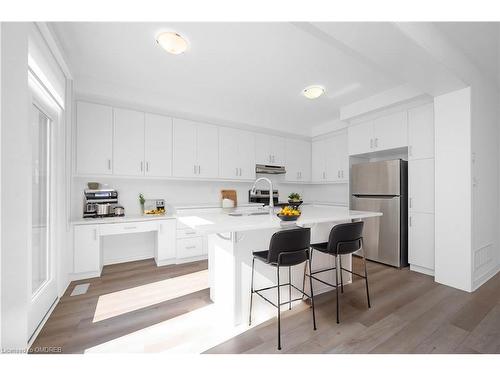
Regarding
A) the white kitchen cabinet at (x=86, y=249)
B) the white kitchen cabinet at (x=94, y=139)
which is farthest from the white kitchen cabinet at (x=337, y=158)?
the white kitchen cabinet at (x=86, y=249)

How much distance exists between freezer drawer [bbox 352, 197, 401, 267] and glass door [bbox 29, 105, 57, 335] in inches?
162

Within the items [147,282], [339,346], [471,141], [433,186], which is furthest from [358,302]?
[147,282]

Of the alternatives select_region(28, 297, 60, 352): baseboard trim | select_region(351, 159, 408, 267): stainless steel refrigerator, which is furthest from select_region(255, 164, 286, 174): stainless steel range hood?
select_region(28, 297, 60, 352): baseboard trim

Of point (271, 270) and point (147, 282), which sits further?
point (147, 282)

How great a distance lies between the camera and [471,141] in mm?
2506

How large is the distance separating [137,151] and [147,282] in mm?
1904

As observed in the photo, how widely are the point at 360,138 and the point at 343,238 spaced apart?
101 inches

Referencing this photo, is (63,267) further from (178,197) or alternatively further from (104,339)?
(178,197)

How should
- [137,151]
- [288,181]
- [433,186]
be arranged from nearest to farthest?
[433,186] < [137,151] < [288,181]

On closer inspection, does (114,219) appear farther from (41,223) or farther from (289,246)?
(289,246)

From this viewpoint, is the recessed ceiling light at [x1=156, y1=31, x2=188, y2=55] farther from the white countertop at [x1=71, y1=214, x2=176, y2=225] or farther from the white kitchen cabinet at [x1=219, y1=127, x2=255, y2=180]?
the white countertop at [x1=71, y1=214, x2=176, y2=225]

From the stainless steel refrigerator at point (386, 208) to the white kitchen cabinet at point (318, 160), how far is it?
127 centimetres

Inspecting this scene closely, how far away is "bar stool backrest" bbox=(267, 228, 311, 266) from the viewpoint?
5.40 ft

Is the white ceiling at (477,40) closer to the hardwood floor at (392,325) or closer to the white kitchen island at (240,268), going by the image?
the white kitchen island at (240,268)
